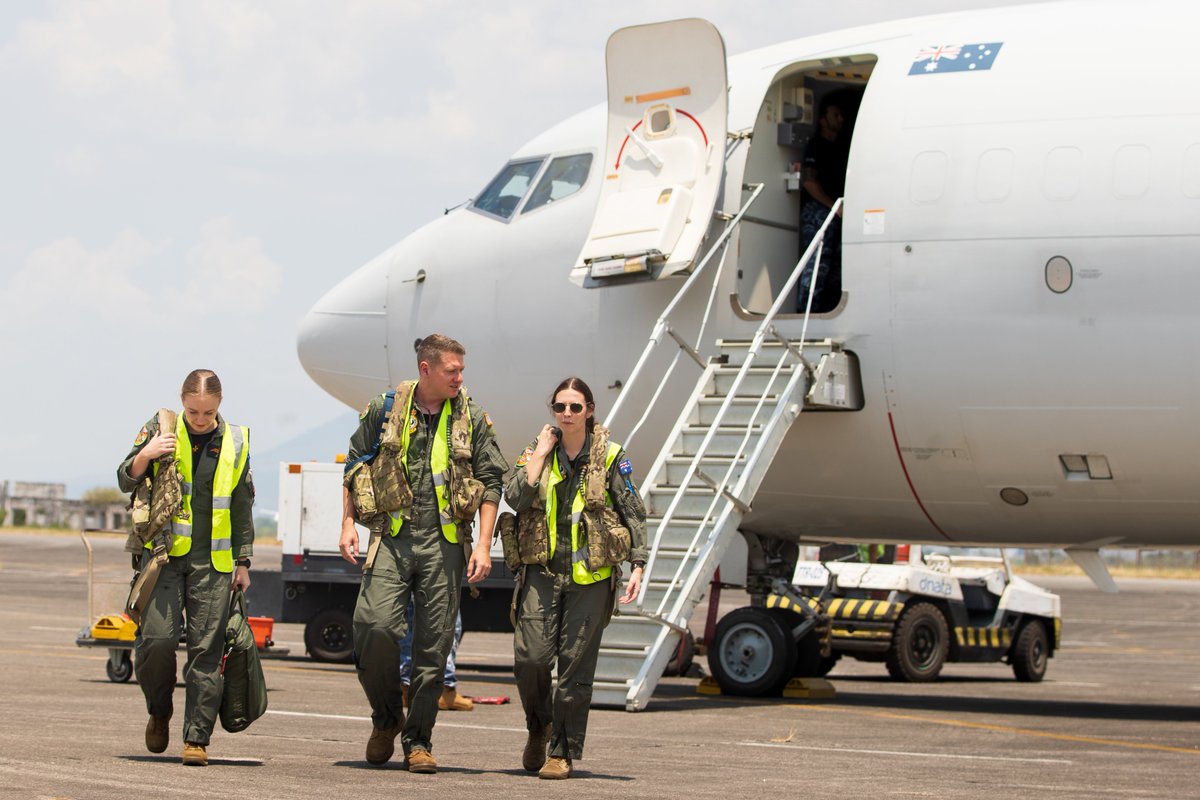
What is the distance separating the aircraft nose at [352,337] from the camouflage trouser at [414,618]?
873 cm

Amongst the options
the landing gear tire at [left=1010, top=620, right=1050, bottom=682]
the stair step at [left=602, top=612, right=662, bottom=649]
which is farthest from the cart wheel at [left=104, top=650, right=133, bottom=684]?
the landing gear tire at [left=1010, top=620, right=1050, bottom=682]

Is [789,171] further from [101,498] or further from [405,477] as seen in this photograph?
A: [101,498]

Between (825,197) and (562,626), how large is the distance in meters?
8.00

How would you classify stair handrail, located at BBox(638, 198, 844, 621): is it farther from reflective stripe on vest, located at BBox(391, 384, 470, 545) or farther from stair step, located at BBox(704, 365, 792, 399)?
reflective stripe on vest, located at BBox(391, 384, 470, 545)

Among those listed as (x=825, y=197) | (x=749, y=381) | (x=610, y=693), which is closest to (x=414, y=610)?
(x=610, y=693)

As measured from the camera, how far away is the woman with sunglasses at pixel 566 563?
9828mm

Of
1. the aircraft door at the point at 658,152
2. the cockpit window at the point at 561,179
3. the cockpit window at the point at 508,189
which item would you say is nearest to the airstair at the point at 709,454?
the aircraft door at the point at 658,152

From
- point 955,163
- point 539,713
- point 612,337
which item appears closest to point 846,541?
point 612,337

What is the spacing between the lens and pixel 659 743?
40.3ft

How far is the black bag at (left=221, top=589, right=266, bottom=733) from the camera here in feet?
32.4

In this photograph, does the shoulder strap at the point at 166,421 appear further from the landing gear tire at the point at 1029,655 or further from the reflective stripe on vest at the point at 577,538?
the landing gear tire at the point at 1029,655

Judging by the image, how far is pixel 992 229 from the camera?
597 inches

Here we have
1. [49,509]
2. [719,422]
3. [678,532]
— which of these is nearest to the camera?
[719,422]

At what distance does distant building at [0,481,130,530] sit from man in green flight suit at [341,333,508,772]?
88988 millimetres
